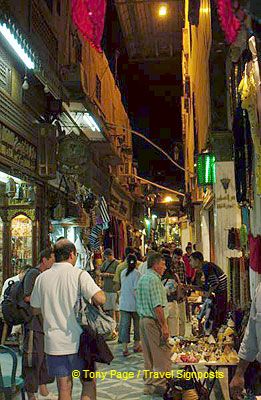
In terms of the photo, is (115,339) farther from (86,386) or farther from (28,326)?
(86,386)

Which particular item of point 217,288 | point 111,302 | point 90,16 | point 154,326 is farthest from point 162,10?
point 154,326

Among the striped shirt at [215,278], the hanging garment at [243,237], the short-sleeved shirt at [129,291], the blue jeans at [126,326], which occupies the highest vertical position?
the hanging garment at [243,237]

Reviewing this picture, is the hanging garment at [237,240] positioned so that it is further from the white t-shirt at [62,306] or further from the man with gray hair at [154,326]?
the white t-shirt at [62,306]

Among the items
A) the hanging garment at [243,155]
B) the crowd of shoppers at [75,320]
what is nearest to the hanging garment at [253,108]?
the hanging garment at [243,155]

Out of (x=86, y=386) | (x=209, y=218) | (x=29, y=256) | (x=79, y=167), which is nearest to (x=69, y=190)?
(x=79, y=167)

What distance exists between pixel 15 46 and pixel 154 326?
17.1 feet

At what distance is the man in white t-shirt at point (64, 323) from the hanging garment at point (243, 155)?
2869mm

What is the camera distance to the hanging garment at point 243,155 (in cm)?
Answer: 721

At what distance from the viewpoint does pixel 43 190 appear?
12.1 metres

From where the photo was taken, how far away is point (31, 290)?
723cm

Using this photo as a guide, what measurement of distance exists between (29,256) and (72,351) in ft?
19.7

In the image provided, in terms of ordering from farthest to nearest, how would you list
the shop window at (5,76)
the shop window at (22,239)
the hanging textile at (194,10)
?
the hanging textile at (194,10) < the shop window at (22,239) < the shop window at (5,76)

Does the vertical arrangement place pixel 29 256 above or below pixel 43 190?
below

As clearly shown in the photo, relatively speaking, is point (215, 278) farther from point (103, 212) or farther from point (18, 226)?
point (103, 212)
